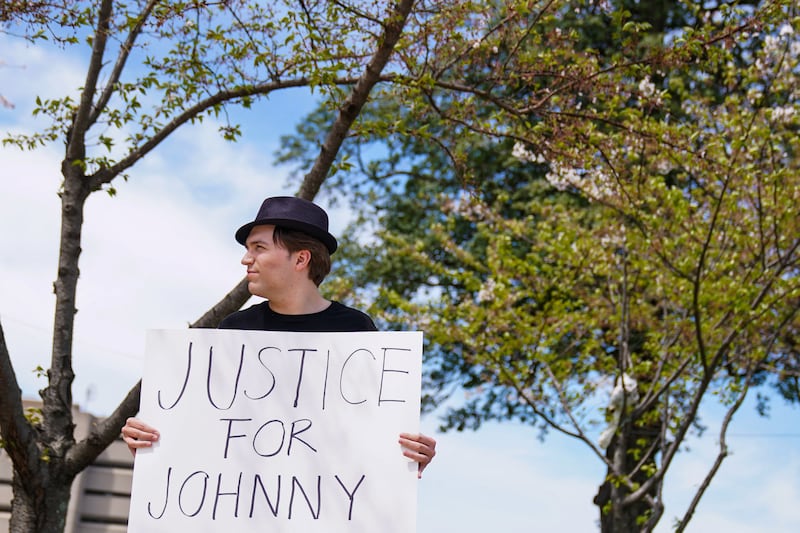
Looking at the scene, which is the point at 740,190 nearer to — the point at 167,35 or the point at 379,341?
the point at 167,35

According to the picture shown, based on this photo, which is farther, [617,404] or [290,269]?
[617,404]

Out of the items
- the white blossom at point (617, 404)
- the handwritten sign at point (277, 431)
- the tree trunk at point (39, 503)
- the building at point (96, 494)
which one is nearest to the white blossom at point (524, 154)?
the white blossom at point (617, 404)

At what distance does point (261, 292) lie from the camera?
3.48m

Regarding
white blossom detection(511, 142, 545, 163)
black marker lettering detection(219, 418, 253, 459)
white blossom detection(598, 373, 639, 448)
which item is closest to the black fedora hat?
A: black marker lettering detection(219, 418, 253, 459)

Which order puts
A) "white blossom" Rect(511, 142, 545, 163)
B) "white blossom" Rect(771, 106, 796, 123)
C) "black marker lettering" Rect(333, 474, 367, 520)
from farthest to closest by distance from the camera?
"white blossom" Rect(771, 106, 796, 123) → "white blossom" Rect(511, 142, 545, 163) → "black marker lettering" Rect(333, 474, 367, 520)

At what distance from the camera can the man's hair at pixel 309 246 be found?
3.49 metres

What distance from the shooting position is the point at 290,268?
348 cm

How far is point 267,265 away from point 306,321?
253mm

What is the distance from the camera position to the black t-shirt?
3.50 metres

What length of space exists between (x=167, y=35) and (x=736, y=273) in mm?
8915

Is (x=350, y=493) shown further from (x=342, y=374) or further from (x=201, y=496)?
(x=201, y=496)

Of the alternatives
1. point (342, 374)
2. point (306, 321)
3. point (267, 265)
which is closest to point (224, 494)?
point (342, 374)

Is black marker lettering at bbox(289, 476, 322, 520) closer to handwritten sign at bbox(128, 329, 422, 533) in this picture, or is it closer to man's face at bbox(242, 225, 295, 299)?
handwritten sign at bbox(128, 329, 422, 533)

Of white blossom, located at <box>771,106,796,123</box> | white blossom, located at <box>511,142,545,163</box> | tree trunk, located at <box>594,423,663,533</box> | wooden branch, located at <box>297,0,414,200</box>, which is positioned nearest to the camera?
wooden branch, located at <box>297,0,414,200</box>
